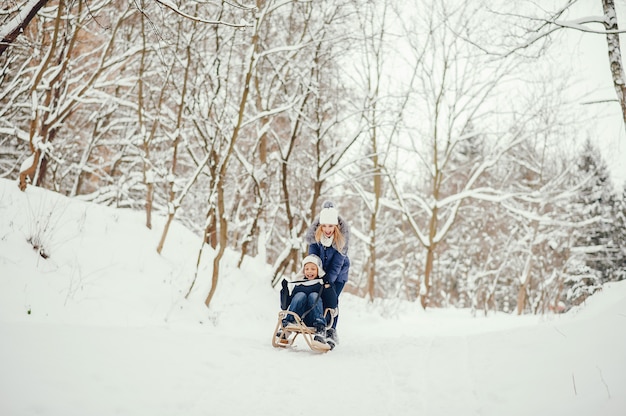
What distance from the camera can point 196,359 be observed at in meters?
3.45

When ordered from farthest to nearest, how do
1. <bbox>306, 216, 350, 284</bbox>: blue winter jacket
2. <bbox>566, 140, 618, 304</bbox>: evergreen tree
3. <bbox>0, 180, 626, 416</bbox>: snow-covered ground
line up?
<bbox>566, 140, 618, 304</bbox>: evergreen tree, <bbox>306, 216, 350, 284</bbox>: blue winter jacket, <bbox>0, 180, 626, 416</bbox>: snow-covered ground

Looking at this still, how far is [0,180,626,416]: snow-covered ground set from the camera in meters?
2.48

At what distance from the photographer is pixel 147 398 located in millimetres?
2553

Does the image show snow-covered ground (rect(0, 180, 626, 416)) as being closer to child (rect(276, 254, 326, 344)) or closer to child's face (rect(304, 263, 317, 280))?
child (rect(276, 254, 326, 344))

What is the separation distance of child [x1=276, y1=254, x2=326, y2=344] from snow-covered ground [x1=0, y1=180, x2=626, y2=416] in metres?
0.39

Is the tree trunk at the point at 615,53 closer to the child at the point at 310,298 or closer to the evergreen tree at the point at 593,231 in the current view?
the child at the point at 310,298

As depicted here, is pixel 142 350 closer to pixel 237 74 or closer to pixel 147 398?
pixel 147 398

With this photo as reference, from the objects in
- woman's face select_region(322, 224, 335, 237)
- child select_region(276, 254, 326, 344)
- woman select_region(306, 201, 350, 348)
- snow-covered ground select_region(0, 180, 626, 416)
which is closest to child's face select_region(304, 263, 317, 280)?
child select_region(276, 254, 326, 344)

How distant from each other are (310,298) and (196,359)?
1766mm

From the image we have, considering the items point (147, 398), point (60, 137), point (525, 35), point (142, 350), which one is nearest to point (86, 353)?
point (142, 350)

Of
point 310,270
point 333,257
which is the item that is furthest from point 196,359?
point 333,257

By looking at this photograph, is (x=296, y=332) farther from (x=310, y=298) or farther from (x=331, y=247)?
(x=331, y=247)

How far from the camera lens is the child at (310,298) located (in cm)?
479

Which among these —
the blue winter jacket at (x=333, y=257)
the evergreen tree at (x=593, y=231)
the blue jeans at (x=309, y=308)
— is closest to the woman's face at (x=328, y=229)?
the blue winter jacket at (x=333, y=257)
